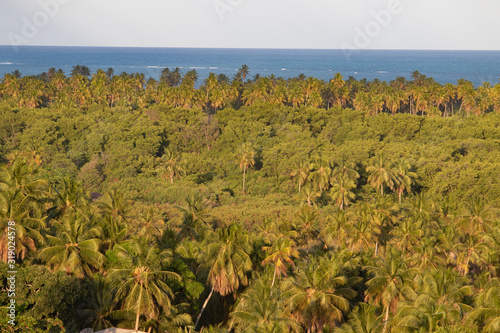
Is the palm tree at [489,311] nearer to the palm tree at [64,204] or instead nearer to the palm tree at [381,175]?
the palm tree at [64,204]

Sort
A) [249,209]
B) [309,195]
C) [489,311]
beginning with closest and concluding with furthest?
[489,311], [309,195], [249,209]

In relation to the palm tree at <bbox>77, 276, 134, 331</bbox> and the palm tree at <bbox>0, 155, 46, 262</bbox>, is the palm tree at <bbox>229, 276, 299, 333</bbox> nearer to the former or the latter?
the palm tree at <bbox>77, 276, 134, 331</bbox>

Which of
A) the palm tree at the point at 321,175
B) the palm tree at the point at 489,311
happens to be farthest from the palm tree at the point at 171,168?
the palm tree at the point at 489,311

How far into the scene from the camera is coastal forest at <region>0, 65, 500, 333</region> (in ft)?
88.2

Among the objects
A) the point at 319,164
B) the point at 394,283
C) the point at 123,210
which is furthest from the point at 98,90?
the point at 394,283

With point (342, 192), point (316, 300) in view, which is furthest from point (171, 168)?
point (316, 300)

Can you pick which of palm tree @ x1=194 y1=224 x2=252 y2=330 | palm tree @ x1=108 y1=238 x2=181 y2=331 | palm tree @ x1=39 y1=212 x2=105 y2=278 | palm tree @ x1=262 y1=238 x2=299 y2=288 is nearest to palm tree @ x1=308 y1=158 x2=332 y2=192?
palm tree @ x1=262 y1=238 x2=299 y2=288

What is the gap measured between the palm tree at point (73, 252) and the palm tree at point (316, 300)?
12330 mm

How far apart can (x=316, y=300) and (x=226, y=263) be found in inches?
279

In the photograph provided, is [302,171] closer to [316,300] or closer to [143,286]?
[316,300]

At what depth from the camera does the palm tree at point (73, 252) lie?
28.4 metres

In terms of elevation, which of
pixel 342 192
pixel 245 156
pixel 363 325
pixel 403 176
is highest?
pixel 363 325

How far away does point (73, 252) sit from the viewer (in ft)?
93.8

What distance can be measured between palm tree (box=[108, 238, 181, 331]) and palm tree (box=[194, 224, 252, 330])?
4.30m
